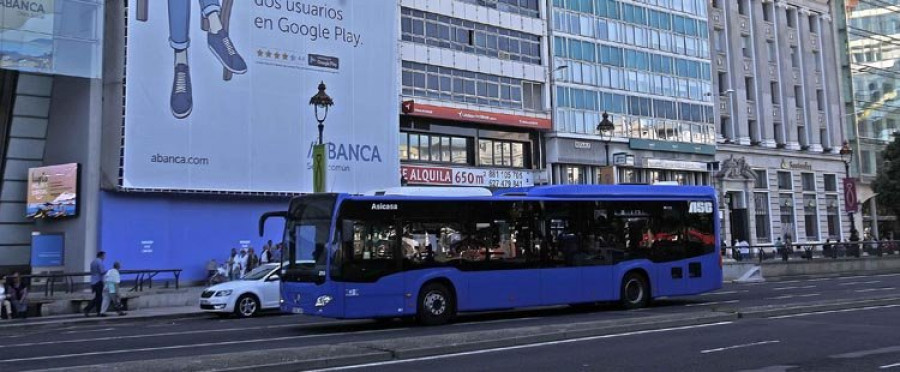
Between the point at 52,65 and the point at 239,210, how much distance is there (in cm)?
970

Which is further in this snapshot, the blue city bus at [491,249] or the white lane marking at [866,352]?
the blue city bus at [491,249]

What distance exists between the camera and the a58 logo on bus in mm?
21125

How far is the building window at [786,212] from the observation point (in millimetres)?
60750

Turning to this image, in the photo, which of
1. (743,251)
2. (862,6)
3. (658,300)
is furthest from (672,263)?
(862,6)

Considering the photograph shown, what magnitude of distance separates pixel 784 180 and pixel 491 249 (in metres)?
50.8

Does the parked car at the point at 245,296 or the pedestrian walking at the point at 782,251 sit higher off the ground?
the pedestrian walking at the point at 782,251

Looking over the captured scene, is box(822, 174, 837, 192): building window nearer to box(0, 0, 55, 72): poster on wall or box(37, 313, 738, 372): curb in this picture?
Result: box(37, 313, 738, 372): curb

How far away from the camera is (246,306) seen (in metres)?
21.7

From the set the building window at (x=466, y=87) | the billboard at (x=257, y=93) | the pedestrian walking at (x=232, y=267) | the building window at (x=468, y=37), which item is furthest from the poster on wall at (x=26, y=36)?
the building window at (x=468, y=37)

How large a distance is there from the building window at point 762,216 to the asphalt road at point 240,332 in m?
36.2

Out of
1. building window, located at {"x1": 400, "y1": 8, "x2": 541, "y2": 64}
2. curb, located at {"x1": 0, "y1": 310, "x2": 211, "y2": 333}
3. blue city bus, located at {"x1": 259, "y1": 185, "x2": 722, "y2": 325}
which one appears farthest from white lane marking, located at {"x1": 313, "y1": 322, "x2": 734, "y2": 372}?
building window, located at {"x1": 400, "y1": 8, "x2": 541, "y2": 64}

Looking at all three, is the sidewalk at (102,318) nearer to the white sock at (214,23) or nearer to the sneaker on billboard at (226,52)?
the sneaker on billboard at (226,52)

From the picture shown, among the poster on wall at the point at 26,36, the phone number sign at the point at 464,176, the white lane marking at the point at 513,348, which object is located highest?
the poster on wall at the point at 26,36

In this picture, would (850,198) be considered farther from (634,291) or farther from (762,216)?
(634,291)
